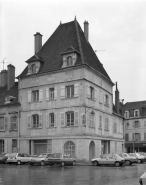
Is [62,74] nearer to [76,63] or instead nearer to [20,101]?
[76,63]

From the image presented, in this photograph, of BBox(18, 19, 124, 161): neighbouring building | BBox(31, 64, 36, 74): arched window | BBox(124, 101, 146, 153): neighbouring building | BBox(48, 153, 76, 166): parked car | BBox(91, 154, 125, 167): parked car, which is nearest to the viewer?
BBox(91, 154, 125, 167): parked car

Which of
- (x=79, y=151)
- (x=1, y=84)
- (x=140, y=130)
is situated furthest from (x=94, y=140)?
(x=140, y=130)

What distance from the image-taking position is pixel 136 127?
6488cm

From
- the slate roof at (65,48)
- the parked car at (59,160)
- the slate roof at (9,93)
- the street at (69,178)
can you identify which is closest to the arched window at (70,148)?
the parked car at (59,160)

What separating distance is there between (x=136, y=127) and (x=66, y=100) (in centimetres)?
3446

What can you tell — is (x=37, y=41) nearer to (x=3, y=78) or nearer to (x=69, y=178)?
(x=3, y=78)

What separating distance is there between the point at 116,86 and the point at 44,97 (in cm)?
1341

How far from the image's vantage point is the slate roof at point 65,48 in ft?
118

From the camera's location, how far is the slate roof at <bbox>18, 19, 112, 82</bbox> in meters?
35.9

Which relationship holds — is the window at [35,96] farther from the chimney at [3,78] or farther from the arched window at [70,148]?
the chimney at [3,78]

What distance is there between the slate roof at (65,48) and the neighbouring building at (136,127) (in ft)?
87.2

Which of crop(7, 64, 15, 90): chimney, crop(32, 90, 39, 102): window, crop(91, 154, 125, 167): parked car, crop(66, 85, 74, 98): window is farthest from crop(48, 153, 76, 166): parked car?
crop(7, 64, 15, 90): chimney

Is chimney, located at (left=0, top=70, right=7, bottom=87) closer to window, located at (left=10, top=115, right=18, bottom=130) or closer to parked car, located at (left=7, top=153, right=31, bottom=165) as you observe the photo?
window, located at (left=10, top=115, right=18, bottom=130)

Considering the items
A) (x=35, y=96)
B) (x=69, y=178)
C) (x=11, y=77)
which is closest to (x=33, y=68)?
(x=35, y=96)
